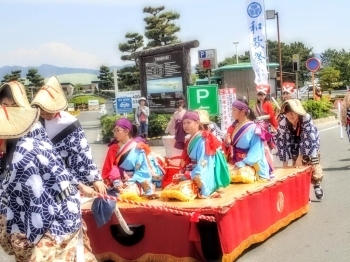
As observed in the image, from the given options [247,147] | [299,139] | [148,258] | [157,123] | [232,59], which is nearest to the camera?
[148,258]

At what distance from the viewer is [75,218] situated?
3824 millimetres

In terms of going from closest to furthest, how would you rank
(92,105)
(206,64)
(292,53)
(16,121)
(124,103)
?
(16,121), (206,64), (124,103), (292,53), (92,105)

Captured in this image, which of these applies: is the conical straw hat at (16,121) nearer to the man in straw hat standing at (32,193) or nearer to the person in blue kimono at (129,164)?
the man in straw hat standing at (32,193)

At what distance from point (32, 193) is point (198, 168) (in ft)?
9.78

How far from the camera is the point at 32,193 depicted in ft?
11.7

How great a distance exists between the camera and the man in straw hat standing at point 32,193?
3.58m

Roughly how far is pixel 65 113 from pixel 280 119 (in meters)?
4.52

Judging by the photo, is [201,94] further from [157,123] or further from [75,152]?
[75,152]

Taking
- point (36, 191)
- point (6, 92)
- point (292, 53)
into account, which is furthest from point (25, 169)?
point (292, 53)

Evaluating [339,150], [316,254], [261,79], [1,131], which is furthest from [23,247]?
[261,79]

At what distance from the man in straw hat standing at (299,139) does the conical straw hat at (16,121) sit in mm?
5250

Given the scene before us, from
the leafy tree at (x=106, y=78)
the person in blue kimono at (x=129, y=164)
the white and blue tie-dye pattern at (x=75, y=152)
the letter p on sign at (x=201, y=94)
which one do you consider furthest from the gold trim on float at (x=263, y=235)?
the leafy tree at (x=106, y=78)

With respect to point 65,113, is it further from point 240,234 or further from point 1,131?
point 240,234

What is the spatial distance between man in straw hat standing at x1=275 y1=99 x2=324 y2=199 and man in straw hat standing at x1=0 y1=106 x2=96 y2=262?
17.2 ft
